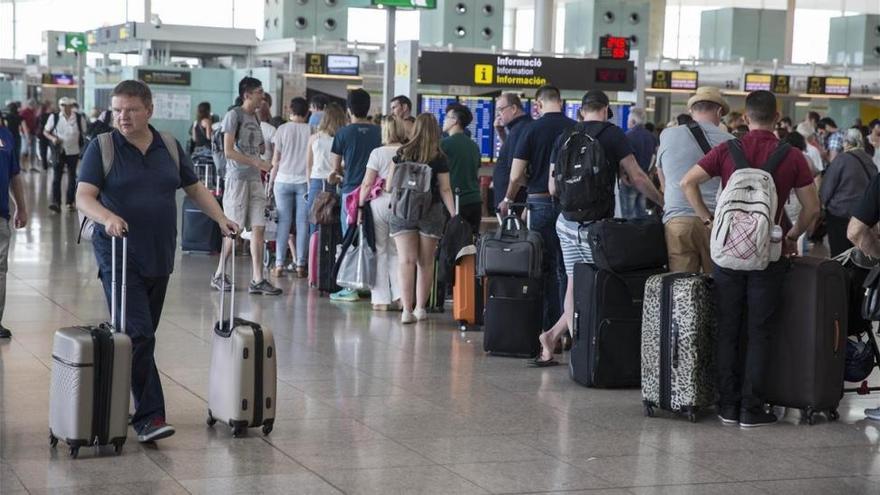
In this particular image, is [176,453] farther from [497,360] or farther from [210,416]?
[497,360]

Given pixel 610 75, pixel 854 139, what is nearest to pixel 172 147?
pixel 854 139

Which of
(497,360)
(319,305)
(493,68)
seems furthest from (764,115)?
(493,68)

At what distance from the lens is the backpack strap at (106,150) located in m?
6.07

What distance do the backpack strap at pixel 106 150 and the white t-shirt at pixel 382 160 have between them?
473 centimetres

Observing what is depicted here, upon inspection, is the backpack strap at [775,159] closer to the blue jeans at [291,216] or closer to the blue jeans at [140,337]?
the blue jeans at [140,337]

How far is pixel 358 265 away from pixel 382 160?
1.00 m

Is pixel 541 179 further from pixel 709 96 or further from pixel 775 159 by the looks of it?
pixel 775 159

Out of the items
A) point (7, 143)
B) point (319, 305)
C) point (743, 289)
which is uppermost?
point (7, 143)

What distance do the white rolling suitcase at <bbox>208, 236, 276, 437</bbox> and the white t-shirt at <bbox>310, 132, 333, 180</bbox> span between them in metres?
6.07

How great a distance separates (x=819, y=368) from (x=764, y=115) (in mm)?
1353

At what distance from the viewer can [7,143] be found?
8883mm

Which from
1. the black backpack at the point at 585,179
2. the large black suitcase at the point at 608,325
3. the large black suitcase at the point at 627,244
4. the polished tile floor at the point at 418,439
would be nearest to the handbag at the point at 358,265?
the polished tile floor at the point at 418,439

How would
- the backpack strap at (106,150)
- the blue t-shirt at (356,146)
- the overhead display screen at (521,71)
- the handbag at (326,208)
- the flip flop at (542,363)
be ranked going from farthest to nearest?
the overhead display screen at (521,71) < the handbag at (326,208) < the blue t-shirt at (356,146) < the flip flop at (542,363) < the backpack strap at (106,150)

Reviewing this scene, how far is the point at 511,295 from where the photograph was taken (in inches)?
355
